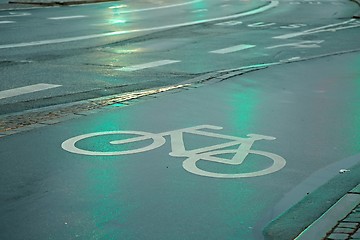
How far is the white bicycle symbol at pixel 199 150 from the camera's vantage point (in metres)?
8.01

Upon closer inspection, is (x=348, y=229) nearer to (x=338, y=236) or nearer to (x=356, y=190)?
(x=338, y=236)

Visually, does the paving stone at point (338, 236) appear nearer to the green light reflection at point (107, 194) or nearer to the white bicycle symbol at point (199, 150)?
the green light reflection at point (107, 194)

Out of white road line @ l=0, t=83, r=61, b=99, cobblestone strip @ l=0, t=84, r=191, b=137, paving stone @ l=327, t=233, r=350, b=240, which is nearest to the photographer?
paving stone @ l=327, t=233, r=350, b=240

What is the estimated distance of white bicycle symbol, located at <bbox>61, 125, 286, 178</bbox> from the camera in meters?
8.01

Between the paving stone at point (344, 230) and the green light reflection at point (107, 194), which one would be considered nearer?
the paving stone at point (344, 230)

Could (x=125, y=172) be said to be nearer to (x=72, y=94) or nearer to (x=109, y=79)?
(x=72, y=94)

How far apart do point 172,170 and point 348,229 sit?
229 centimetres

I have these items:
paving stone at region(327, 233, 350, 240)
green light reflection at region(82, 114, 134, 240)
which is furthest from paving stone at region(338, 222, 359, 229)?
green light reflection at region(82, 114, 134, 240)

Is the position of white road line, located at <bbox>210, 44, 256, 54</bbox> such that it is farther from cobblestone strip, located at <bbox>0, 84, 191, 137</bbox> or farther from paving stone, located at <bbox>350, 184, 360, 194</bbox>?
paving stone, located at <bbox>350, 184, 360, 194</bbox>

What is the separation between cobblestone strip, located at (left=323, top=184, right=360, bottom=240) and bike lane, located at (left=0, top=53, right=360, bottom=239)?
→ 0.57 meters

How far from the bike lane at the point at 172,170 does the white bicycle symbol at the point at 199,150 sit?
66mm

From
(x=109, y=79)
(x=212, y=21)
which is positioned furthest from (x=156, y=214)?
(x=212, y=21)

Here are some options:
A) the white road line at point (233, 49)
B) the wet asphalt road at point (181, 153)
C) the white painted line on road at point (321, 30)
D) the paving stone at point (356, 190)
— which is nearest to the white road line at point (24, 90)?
the wet asphalt road at point (181, 153)

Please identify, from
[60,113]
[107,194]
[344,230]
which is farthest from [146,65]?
[344,230]
